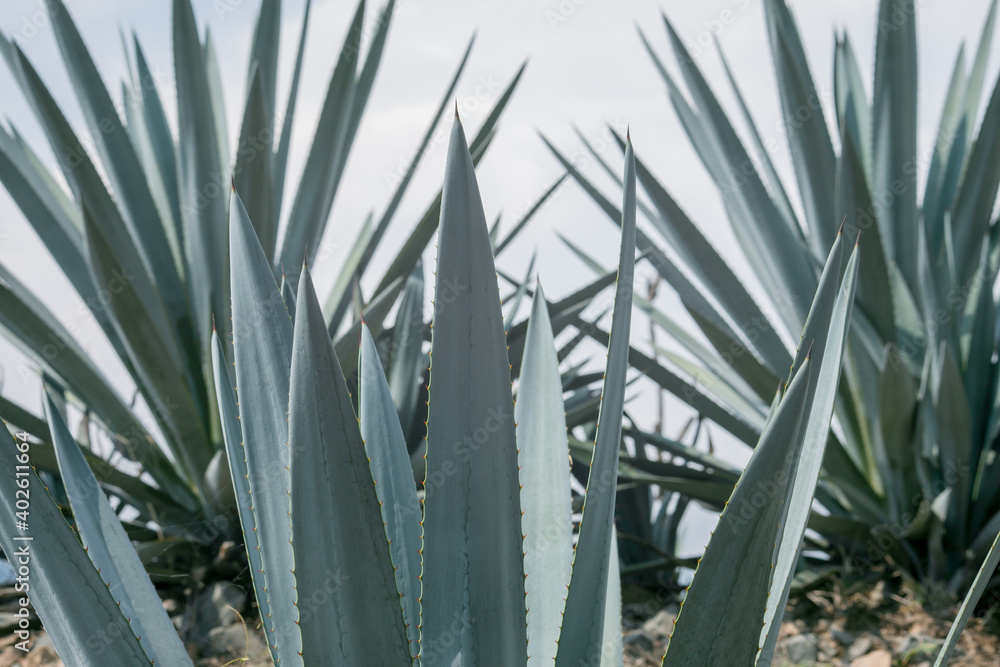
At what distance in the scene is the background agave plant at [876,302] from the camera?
1672 mm

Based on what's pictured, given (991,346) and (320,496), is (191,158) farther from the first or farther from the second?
(991,346)

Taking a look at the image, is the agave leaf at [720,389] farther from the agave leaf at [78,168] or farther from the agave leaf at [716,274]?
A: the agave leaf at [78,168]

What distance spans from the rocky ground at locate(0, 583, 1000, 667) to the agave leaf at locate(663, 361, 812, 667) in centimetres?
98

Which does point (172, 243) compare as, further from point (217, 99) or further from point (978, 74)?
point (978, 74)

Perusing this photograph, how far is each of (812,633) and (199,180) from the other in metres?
1.59

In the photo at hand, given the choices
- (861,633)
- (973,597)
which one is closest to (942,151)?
(861,633)

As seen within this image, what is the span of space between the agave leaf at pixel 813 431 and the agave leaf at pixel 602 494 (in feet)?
0.42

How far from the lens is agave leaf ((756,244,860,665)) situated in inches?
24.0

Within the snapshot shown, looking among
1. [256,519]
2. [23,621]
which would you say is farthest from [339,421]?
[23,621]

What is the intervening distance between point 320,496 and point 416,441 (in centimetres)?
137

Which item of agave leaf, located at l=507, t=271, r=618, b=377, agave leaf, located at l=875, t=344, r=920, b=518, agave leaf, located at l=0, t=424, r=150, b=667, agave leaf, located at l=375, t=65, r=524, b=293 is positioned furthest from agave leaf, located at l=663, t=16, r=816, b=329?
agave leaf, located at l=0, t=424, r=150, b=667

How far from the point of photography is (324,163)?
5.85ft

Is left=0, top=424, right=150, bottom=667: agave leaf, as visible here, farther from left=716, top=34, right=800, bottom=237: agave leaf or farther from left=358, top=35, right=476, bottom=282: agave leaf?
left=716, top=34, right=800, bottom=237: agave leaf

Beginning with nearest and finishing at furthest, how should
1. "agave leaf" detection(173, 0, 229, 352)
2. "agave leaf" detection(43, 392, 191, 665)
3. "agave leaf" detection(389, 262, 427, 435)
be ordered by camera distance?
"agave leaf" detection(43, 392, 191, 665), "agave leaf" detection(173, 0, 229, 352), "agave leaf" detection(389, 262, 427, 435)
